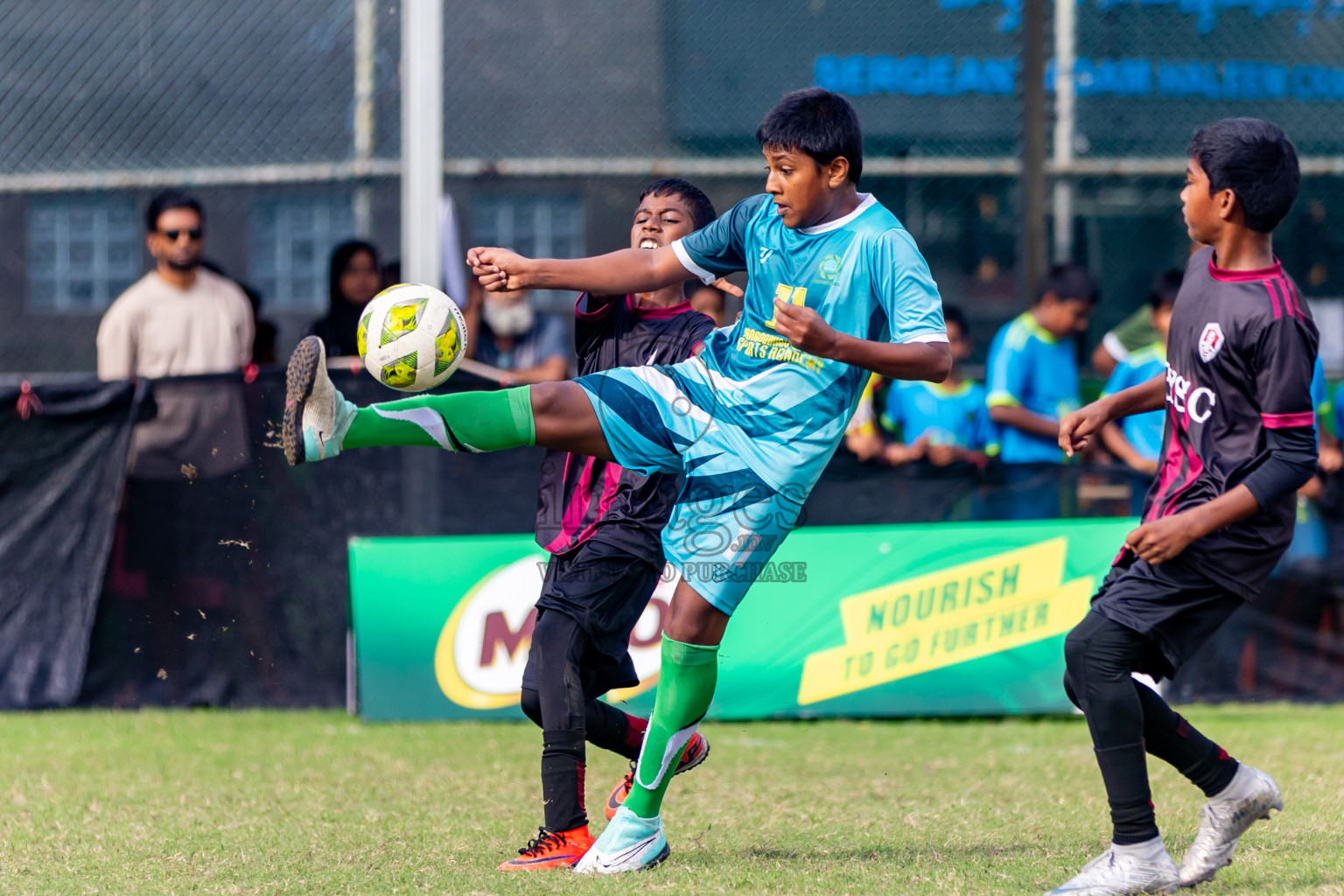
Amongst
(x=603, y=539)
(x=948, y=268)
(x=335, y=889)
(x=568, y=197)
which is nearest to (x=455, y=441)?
(x=603, y=539)

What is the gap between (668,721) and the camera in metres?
4.05

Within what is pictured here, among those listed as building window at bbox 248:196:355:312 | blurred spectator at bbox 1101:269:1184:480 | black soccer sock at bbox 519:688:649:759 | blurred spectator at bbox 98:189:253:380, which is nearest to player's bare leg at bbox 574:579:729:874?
black soccer sock at bbox 519:688:649:759

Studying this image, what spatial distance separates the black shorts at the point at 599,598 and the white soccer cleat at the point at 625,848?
49 cm

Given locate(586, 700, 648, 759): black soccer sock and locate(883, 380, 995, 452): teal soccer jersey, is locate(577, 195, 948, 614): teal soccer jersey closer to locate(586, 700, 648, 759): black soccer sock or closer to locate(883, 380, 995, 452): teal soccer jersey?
locate(586, 700, 648, 759): black soccer sock

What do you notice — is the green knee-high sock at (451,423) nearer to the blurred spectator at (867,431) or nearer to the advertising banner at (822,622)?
the advertising banner at (822,622)

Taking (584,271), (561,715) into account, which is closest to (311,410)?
(584,271)

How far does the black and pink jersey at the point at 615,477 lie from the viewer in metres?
4.36

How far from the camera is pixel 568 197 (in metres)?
9.02

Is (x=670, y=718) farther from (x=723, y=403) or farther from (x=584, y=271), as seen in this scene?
(x=584, y=271)

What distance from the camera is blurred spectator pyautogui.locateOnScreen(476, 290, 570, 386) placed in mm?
7656

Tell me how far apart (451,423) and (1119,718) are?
1.90 m

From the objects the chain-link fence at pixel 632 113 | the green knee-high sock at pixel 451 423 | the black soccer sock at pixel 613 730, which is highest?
the chain-link fence at pixel 632 113

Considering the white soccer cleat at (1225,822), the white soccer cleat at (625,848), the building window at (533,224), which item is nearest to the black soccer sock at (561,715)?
the white soccer cleat at (625,848)

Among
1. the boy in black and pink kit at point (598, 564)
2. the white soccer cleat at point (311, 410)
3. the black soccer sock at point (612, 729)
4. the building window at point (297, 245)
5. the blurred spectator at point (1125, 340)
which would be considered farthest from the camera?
the building window at point (297, 245)
